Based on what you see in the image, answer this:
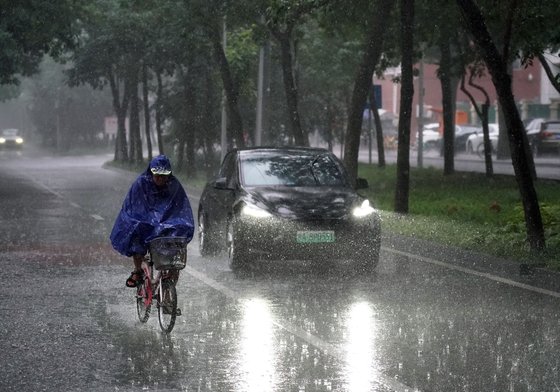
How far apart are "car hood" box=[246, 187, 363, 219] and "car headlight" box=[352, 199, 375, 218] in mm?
75

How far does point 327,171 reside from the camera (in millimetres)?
16266

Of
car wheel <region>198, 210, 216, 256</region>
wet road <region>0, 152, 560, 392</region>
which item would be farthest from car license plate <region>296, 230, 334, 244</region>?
car wheel <region>198, 210, 216, 256</region>

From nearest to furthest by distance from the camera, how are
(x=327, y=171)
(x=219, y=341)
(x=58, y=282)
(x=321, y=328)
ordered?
(x=219, y=341), (x=321, y=328), (x=58, y=282), (x=327, y=171)

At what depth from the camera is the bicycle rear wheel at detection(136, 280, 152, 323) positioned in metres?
10.6

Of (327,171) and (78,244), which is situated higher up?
(327,171)

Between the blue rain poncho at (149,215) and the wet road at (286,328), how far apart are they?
0.76 m

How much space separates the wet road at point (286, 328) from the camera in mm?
8367

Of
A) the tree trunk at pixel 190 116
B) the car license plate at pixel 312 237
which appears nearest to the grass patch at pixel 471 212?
the car license plate at pixel 312 237

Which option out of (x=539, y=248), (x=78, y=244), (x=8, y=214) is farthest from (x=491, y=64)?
(x=8, y=214)

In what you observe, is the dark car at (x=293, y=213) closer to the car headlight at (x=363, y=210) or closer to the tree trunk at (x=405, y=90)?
the car headlight at (x=363, y=210)

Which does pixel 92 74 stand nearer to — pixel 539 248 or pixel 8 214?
pixel 8 214

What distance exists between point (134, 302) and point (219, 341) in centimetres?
252

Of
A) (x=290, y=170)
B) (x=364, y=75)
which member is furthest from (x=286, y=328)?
(x=364, y=75)

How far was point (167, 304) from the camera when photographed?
1013 centimetres
